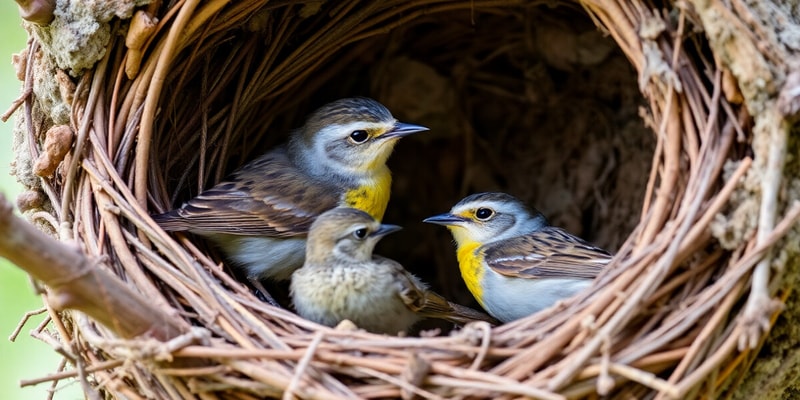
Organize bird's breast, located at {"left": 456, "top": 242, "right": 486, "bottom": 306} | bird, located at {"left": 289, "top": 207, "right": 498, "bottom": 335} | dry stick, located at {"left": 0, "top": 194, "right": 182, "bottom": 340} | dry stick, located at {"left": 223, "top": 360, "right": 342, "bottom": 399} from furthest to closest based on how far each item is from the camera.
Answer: bird's breast, located at {"left": 456, "top": 242, "right": 486, "bottom": 306} < bird, located at {"left": 289, "top": 207, "right": 498, "bottom": 335} < dry stick, located at {"left": 223, "top": 360, "right": 342, "bottom": 399} < dry stick, located at {"left": 0, "top": 194, "right": 182, "bottom": 340}

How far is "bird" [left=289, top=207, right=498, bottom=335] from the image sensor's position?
15.2ft

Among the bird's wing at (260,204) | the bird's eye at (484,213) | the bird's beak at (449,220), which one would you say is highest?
the bird's wing at (260,204)

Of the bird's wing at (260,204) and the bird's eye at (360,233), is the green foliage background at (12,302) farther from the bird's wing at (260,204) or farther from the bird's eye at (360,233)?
the bird's eye at (360,233)

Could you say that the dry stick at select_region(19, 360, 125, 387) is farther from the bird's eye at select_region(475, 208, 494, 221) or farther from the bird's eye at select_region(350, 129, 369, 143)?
the bird's eye at select_region(475, 208, 494, 221)

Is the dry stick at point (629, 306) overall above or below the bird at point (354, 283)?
below

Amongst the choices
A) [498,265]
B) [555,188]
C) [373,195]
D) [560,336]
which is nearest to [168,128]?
[373,195]

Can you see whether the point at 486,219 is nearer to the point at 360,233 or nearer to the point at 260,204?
the point at 360,233

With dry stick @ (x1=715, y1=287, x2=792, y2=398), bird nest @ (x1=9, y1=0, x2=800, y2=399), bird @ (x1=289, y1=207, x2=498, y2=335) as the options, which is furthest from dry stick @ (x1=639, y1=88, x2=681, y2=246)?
bird @ (x1=289, y1=207, x2=498, y2=335)

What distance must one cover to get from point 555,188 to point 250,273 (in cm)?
268

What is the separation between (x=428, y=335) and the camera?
13.4 feet

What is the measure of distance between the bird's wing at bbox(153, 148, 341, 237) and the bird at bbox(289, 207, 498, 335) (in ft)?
1.21

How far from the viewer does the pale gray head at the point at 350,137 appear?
5672 mm

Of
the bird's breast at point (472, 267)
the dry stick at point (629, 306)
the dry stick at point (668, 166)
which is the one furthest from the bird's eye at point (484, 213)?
the dry stick at point (629, 306)

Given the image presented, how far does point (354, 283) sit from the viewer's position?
4613mm
